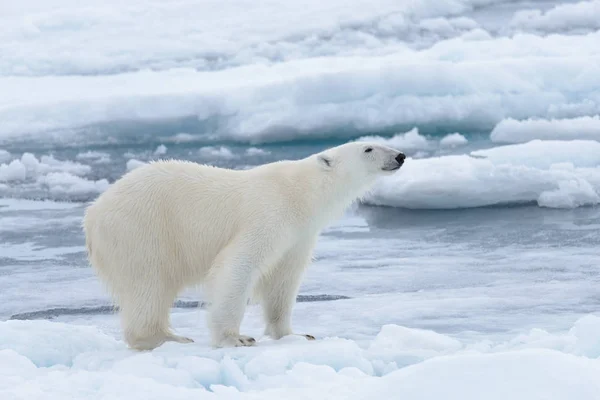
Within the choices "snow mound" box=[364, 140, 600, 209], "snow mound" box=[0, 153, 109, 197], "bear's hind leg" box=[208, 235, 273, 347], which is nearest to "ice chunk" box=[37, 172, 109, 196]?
"snow mound" box=[0, 153, 109, 197]

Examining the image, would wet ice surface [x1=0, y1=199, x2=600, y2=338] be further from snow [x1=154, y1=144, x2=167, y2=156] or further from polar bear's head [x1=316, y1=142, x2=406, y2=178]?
snow [x1=154, y1=144, x2=167, y2=156]

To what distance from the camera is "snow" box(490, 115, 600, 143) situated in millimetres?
9695

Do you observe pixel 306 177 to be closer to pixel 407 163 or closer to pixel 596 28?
pixel 407 163

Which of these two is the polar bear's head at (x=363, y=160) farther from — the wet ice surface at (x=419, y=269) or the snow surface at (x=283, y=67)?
the snow surface at (x=283, y=67)

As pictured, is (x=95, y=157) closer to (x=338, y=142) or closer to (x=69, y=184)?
(x=69, y=184)

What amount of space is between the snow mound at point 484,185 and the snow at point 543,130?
2.04m

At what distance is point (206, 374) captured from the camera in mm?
2867

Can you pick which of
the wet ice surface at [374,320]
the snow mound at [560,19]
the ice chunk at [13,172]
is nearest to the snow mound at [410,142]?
the wet ice surface at [374,320]

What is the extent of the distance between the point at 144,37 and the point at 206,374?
1110 cm

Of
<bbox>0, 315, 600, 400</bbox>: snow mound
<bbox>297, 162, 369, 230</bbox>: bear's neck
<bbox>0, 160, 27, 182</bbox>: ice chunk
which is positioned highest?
<bbox>297, 162, 369, 230</bbox>: bear's neck

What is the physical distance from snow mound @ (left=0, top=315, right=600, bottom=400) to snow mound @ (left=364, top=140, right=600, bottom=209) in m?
4.04

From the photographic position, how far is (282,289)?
3678mm

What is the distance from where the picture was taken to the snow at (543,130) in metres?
9.70

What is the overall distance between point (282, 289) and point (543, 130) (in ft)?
21.9
